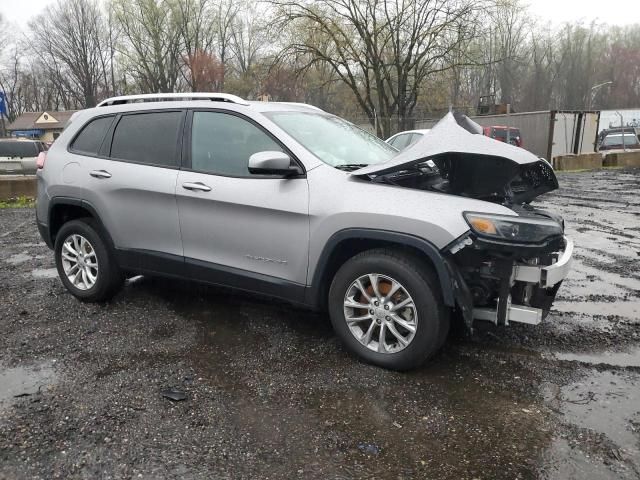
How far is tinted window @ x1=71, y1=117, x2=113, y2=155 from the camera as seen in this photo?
15.5 ft

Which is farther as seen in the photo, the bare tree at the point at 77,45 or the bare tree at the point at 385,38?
the bare tree at the point at 77,45

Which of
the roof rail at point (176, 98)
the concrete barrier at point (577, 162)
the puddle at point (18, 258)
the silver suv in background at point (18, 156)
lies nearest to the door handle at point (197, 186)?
the roof rail at point (176, 98)

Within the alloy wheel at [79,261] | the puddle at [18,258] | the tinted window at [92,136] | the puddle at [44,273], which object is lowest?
the puddle at [18,258]

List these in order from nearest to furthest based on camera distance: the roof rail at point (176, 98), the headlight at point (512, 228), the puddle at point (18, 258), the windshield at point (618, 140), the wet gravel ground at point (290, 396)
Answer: the wet gravel ground at point (290, 396)
the headlight at point (512, 228)
the roof rail at point (176, 98)
the puddle at point (18, 258)
the windshield at point (618, 140)

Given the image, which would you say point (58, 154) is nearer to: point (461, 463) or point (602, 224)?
point (461, 463)

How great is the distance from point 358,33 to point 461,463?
2983 centimetres

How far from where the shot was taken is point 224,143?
13.3 ft

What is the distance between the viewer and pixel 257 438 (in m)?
2.76

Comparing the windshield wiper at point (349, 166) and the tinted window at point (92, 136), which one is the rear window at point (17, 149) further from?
the windshield wiper at point (349, 166)

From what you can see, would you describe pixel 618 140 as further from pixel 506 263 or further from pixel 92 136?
pixel 92 136

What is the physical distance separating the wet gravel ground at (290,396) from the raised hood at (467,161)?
118 cm

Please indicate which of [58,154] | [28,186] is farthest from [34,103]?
[58,154]

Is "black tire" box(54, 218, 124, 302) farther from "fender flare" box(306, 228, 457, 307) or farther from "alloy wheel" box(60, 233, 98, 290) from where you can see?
"fender flare" box(306, 228, 457, 307)

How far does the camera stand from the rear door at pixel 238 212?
12.0 feet
